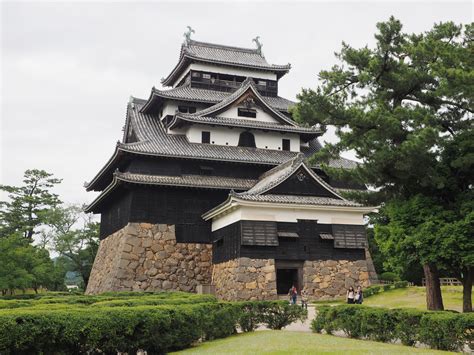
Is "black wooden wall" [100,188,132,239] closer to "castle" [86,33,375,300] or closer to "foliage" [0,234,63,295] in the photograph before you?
"castle" [86,33,375,300]

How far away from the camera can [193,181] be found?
3300cm

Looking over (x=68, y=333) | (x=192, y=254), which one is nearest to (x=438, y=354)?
(x=68, y=333)

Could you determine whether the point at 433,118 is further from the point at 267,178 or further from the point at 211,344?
the point at 267,178

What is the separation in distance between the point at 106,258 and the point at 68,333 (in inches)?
1034

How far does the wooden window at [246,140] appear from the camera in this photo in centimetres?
3759

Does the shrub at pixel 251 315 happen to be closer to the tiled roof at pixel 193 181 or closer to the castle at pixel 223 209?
the castle at pixel 223 209

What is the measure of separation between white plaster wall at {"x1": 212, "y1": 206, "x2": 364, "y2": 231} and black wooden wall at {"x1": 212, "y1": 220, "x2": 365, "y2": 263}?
0.30 metres

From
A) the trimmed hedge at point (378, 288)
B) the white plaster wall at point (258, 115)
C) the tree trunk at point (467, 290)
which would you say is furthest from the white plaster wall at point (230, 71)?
the tree trunk at point (467, 290)

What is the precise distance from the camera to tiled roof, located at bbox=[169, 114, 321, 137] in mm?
35625

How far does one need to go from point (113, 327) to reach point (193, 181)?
21.3 metres

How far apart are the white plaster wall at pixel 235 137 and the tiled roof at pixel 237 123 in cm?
71

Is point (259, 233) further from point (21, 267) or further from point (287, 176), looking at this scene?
point (21, 267)

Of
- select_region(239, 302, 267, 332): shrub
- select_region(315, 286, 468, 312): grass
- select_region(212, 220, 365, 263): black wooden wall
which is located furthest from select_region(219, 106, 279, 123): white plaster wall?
select_region(239, 302, 267, 332): shrub

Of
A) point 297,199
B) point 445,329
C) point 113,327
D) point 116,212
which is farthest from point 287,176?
point 113,327
